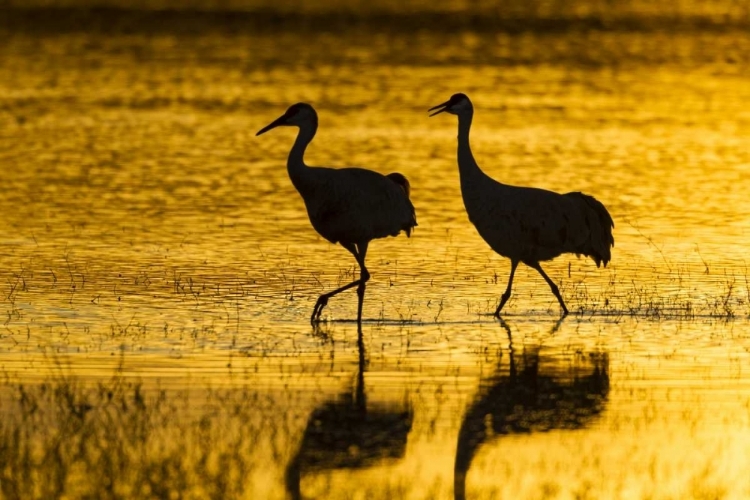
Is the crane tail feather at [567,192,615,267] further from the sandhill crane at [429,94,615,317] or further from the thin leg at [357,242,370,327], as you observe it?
the thin leg at [357,242,370,327]

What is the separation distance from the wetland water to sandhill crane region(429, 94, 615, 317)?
475 millimetres

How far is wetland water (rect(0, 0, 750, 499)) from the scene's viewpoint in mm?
10312

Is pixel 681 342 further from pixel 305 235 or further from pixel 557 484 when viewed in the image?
pixel 305 235

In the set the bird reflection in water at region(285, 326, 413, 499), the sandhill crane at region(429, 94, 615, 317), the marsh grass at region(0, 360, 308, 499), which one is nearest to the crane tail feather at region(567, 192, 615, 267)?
the sandhill crane at region(429, 94, 615, 317)

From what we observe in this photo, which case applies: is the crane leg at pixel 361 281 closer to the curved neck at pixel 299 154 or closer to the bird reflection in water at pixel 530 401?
the curved neck at pixel 299 154

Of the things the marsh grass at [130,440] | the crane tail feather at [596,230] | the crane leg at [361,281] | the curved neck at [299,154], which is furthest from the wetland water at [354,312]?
the curved neck at [299,154]

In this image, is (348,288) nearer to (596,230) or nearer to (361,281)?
(361,281)

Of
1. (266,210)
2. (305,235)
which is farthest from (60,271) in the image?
(266,210)

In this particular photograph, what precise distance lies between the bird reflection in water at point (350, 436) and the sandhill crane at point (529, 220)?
3862mm

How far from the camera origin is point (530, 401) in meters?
11.7

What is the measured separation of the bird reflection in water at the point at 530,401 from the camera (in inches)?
425

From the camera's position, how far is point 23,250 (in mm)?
18219

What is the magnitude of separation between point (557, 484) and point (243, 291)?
639 cm

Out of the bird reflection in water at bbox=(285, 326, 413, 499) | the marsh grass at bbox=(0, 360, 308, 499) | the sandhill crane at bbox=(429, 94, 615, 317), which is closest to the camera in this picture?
the marsh grass at bbox=(0, 360, 308, 499)
